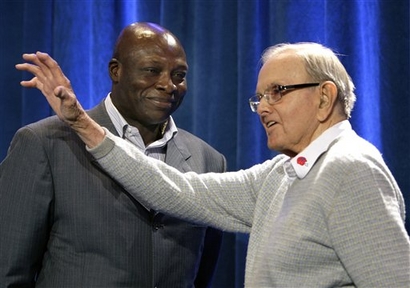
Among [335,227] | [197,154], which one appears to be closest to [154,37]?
[197,154]

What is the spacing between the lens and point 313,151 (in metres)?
1.76

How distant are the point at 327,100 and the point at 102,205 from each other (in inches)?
28.0

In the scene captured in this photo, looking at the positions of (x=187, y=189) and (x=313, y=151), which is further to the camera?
(x=187, y=189)

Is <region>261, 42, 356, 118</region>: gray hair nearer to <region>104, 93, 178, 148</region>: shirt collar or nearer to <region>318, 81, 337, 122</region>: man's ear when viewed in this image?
<region>318, 81, 337, 122</region>: man's ear

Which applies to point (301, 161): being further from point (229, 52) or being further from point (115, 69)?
point (229, 52)

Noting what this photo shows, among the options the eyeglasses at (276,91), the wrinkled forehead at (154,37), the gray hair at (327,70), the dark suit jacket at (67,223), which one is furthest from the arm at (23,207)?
the gray hair at (327,70)

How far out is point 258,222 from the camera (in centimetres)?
190

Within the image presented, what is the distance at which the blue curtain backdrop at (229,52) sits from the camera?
2553 mm

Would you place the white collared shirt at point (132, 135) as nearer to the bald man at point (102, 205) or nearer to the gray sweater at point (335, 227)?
the bald man at point (102, 205)

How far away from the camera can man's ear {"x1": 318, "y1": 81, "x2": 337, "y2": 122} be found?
70.0 inches

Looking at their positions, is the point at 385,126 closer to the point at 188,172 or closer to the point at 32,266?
the point at 188,172

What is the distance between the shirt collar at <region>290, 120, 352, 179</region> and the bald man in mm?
548

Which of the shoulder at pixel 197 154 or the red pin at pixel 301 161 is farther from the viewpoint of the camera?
the shoulder at pixel 197 154

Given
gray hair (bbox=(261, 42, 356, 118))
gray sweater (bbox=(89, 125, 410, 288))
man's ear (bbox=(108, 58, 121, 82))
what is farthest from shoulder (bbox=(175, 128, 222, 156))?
gray hair (bbox=(261, 42, 356, 118))
